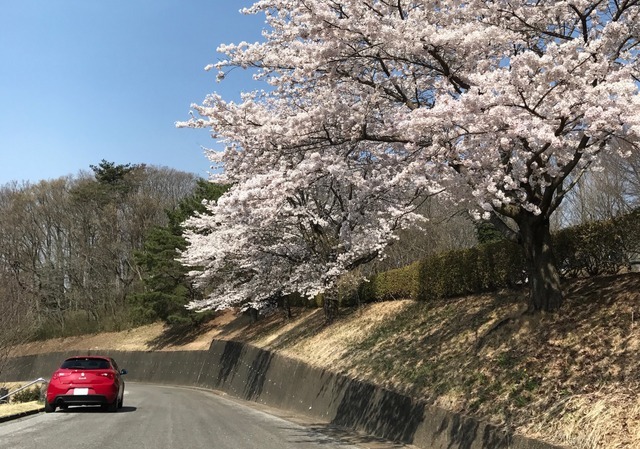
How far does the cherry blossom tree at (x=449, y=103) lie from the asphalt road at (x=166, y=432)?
4439 millimetres

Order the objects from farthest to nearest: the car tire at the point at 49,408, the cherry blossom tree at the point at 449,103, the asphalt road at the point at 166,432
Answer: the car tire at the point at 49,408
the asphalt road at the point at 166,432
the cherry blossom tree at the point at 449,103

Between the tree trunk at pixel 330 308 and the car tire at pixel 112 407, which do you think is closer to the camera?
the car tire at pixel 112 407

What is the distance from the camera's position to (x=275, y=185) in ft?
35.8

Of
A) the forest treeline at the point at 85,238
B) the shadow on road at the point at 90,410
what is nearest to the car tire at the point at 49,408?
the shadow on road at the point at 90,410

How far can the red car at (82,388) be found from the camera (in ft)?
47.6

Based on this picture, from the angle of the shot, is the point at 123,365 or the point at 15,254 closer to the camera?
the point at 123,365

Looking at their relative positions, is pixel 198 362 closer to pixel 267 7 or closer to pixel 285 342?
pixel 285 342

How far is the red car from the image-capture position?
14.5 metres

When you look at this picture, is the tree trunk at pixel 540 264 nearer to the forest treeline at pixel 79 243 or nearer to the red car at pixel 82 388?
the red car at pixel 82 388

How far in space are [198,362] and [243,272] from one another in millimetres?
9319

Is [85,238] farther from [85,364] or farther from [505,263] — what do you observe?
[505,263]

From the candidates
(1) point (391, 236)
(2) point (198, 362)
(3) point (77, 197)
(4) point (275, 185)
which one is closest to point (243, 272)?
(2) point (198, 362)

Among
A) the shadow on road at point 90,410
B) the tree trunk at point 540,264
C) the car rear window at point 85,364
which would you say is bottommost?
the shadow on road at point 90,410

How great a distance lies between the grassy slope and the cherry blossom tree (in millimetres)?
994
